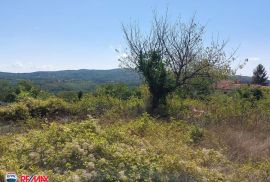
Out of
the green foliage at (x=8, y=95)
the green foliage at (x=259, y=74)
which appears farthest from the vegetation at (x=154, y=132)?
the green foliage at (x=259, y=74)

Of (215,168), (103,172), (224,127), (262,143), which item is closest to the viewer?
(103,172)

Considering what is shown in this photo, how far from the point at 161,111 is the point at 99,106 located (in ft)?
7.31

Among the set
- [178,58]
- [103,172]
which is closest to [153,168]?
[103,172]

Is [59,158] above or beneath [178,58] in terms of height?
beneath

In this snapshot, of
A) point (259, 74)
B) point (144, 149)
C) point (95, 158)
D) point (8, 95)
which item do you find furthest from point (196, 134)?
point (259, 74)

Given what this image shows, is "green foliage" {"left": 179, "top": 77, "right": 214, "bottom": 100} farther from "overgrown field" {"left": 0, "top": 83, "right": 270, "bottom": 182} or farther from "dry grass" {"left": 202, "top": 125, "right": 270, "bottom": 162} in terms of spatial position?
"dry grass" {"left": 202, "top": 125, "right": 270, "bottom": 162}

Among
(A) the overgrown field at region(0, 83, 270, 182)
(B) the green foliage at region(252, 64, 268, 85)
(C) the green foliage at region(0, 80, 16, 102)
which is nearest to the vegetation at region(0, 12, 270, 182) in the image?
(A) the overgrown field at region(0, 83, 270, 182)

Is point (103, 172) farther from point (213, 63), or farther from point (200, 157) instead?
point (213, 63)

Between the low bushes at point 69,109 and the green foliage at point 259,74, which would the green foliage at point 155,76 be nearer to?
the low bushes at point 69,109

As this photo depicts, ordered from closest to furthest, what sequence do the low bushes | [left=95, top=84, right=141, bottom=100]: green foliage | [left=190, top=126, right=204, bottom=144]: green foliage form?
1. [left=190, top=126, right=204, bottom=144]: green foliage
2. the low bushes
3. [left=95, top=84, right=141, bottom=100]: green foliage

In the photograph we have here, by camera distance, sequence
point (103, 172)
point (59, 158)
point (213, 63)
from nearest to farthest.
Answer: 1. point (103, 172)
2. point (59, 158)
3. point (213, 63)

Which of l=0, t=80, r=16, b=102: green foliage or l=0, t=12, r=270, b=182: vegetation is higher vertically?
l=0, t=12, r=270, b=182: vegetation

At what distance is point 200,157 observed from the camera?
727cm

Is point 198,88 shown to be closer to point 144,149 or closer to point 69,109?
point 69,109
